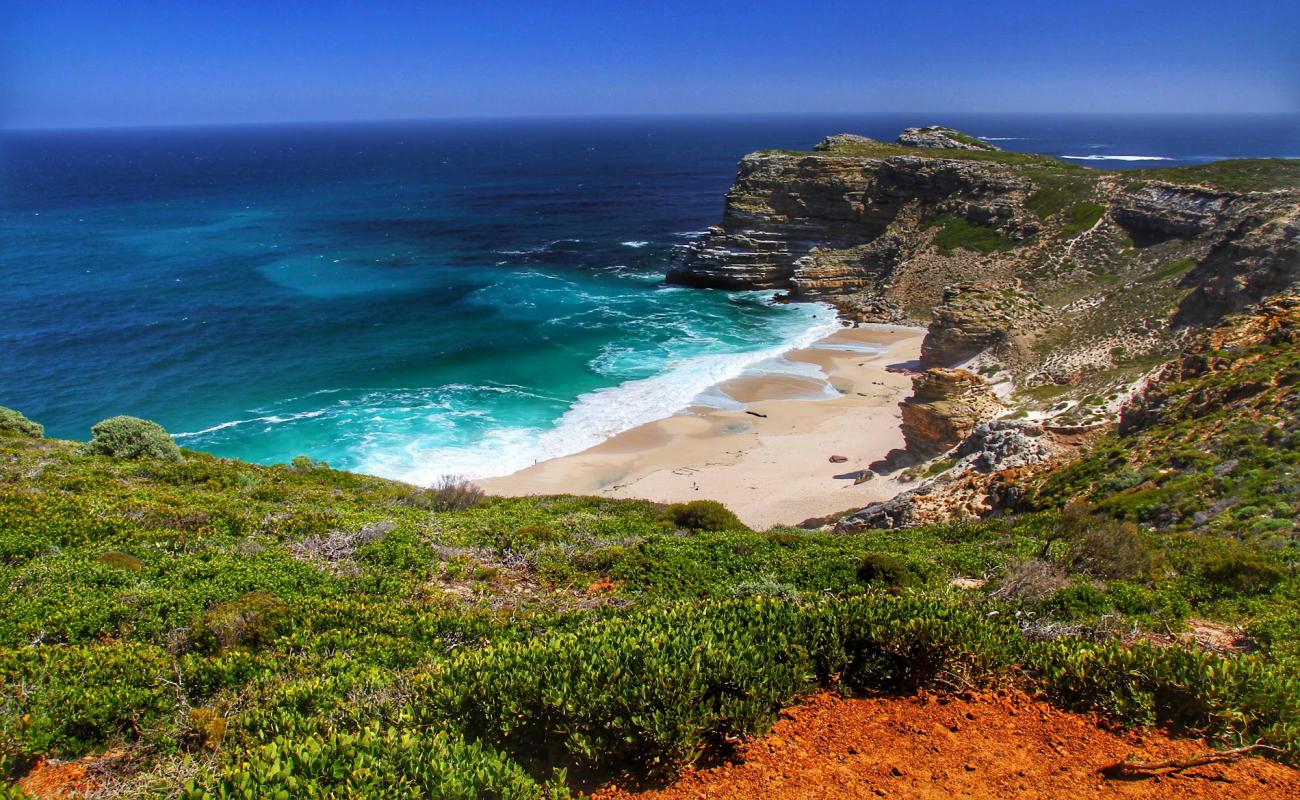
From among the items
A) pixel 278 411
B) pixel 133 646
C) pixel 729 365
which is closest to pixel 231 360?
pixel 278 411

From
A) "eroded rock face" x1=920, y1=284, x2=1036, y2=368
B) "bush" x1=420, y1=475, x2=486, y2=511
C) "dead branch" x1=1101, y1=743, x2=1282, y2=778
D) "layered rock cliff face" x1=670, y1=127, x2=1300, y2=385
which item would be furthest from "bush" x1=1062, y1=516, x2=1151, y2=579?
"eroded rock face" x1=920, y1=284, x2=1036, y2=368

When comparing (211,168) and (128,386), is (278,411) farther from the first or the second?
(211,168)

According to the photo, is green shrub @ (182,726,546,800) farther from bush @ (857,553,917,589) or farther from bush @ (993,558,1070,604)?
bush @ (857,553,917,589)

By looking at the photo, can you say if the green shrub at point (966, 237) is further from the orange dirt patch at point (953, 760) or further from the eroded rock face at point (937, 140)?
the orange dirt patch at point (953, 760)

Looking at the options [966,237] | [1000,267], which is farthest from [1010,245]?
[966,237]

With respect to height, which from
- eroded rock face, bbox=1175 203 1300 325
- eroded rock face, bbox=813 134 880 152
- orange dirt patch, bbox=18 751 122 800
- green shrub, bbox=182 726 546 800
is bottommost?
orange dirt patch, bbox=18 751 122 800

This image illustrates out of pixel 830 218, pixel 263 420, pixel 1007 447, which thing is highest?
pixel 830 218

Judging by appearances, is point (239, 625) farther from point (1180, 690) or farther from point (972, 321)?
point (972, 321)
